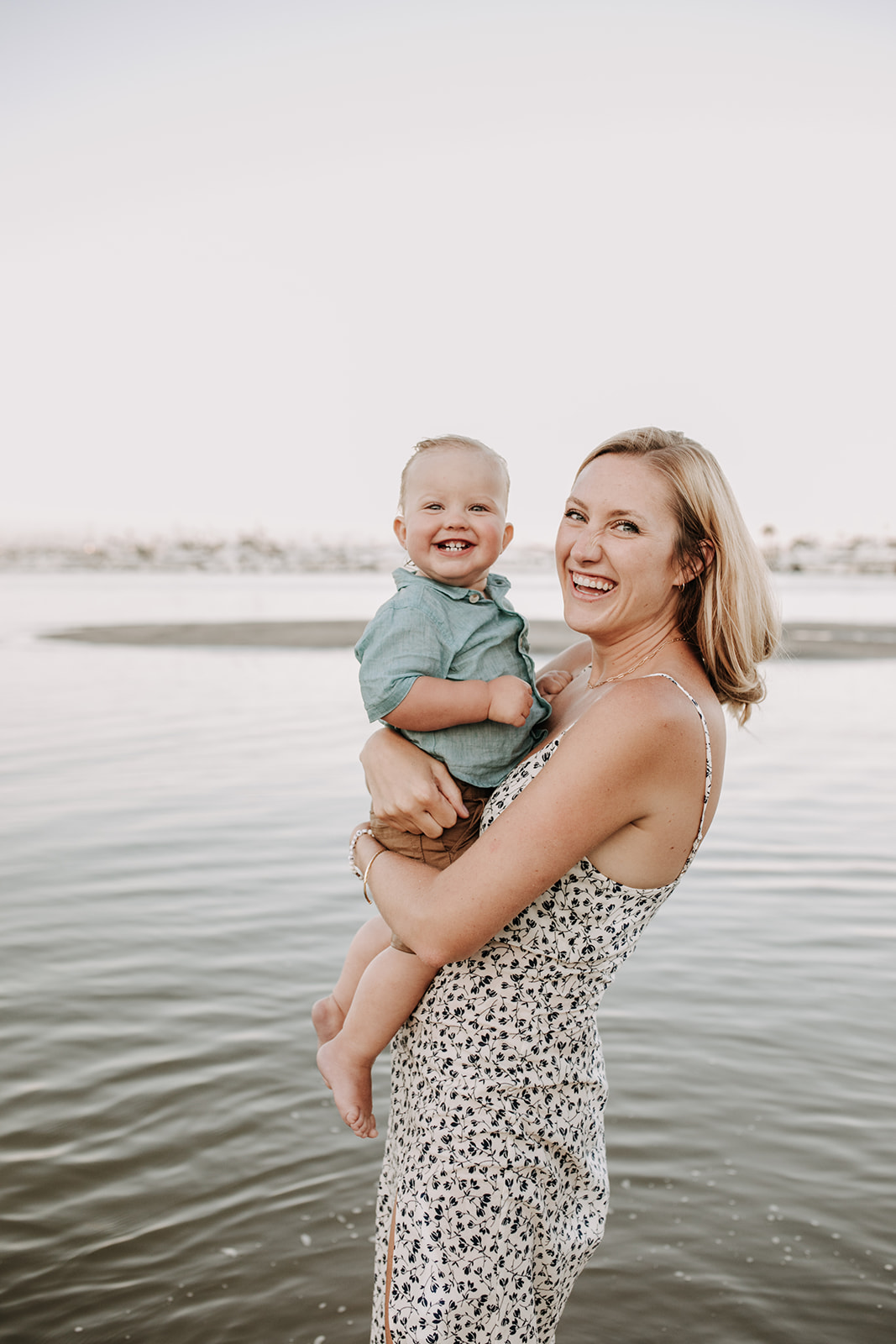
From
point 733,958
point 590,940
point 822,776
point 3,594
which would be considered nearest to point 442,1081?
point 590,940

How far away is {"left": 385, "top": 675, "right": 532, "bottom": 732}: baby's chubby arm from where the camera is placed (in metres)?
2.17

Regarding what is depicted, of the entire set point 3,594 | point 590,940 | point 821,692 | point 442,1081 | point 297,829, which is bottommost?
point 3,594

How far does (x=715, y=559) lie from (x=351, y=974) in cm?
124

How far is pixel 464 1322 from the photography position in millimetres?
1877

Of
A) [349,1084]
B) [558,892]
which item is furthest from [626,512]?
[349,1084]

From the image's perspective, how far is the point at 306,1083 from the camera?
175 inches

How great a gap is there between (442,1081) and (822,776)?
8764mm

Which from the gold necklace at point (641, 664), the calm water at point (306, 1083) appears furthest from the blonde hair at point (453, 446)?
the calm water at point (306, 1083)

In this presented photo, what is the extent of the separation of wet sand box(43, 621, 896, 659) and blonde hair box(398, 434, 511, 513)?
17305 millimetres

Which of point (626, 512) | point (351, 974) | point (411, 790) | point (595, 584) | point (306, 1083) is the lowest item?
point (306, 1083)

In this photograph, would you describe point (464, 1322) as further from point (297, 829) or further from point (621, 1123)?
point (297, 829)

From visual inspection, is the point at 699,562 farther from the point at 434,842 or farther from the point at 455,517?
the point at 434,842

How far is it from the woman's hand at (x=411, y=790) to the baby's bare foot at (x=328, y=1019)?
66cm

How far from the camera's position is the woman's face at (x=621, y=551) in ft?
6.73
